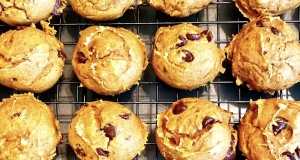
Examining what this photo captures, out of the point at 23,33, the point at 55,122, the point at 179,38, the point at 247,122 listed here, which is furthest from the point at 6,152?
the point at 247,122

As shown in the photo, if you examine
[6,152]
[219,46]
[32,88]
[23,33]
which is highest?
[23,33]

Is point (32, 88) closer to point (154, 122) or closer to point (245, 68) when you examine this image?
point (154, 122)

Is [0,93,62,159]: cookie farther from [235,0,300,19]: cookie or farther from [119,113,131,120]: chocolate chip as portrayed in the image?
[235,0,300,19]: cookie

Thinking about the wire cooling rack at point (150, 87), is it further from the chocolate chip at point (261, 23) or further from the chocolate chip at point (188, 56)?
the chocolate chip at point (188, 56)

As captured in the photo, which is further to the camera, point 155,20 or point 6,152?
point 155,20

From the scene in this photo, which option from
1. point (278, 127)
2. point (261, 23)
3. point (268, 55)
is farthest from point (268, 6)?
Result: point (278, 127)

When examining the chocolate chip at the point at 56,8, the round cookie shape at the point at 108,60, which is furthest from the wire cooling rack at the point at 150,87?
the round cookie shape at the point at 108,60

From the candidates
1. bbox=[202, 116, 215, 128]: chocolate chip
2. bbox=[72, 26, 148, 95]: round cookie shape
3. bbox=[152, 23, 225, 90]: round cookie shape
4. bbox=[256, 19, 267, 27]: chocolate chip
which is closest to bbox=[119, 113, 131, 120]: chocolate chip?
bbox=[72, 26, 148, 95]: round cookie shape
